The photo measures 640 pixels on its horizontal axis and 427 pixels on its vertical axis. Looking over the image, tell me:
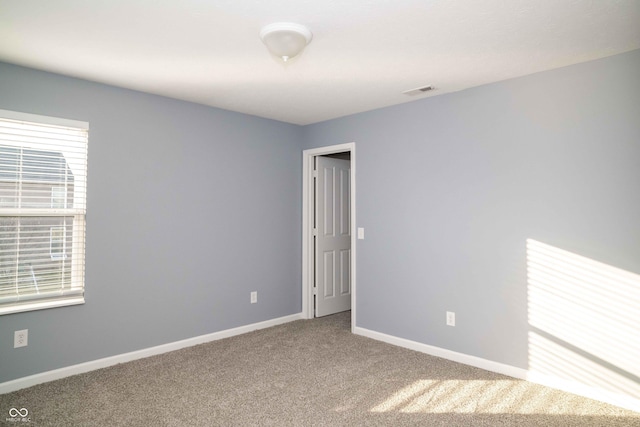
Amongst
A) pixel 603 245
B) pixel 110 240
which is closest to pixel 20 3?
pixel 110 240

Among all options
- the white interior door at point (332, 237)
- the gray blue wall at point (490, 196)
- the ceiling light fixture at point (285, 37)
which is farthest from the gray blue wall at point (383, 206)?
the ceiling light fixture at point (285, 37)

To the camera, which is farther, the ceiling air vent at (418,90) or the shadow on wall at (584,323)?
the ceiling air vent at (418,90)

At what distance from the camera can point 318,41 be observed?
98.2 inches

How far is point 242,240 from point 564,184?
3085 mm

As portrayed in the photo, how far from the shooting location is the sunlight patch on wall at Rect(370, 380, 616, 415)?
102 inches

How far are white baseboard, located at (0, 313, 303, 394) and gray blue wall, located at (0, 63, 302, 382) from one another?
0.05m

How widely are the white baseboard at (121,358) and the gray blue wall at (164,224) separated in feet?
0.16

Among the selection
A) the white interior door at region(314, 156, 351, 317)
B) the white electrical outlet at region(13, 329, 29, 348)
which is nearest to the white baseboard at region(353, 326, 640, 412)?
the white interior door at region(314, 156, 351, 317)

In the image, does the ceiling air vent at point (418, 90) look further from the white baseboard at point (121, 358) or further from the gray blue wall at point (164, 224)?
the white baseboard at point (121, 358)

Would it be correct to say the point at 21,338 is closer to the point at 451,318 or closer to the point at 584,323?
the point at 451,318

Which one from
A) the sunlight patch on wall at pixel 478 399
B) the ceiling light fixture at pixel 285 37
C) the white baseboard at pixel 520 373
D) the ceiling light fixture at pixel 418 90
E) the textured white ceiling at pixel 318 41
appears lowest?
the sunlight patch on wall at pixel 478 399

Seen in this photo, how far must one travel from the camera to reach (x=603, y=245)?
2.74 metres

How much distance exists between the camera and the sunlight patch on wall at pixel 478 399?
2586 millimetres

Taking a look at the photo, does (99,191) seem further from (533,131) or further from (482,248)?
(533,131)
